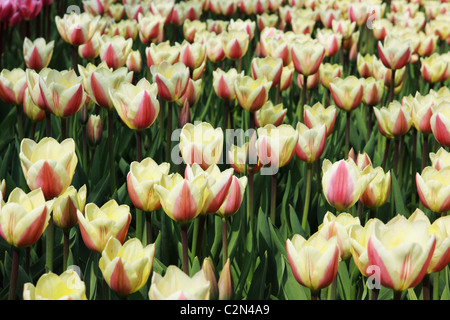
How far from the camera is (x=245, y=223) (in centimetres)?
197

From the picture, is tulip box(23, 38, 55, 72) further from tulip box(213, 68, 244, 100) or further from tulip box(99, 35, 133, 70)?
tulip box(213, 68, 244, 100)

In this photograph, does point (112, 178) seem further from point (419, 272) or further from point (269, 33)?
point (269, 33)

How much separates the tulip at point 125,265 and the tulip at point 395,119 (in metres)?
1.31

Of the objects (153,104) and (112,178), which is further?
(112,178)

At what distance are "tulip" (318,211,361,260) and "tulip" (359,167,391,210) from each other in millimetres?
304

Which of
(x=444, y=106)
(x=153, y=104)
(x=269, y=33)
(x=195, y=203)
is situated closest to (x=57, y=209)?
(x=195, y=203)

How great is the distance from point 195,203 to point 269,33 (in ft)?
7.69

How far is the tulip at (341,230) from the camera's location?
1.40 metres

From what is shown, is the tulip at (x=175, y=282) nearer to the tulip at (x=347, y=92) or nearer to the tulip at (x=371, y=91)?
the tulip at (x=347, y=92)

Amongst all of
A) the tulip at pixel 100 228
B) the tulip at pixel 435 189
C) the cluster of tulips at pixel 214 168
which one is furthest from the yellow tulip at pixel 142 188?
the tulip at pixel 435 189

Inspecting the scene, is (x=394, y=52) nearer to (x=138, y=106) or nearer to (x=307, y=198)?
(x=307, y=198)

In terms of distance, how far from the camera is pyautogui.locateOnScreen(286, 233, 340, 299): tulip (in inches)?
50.2

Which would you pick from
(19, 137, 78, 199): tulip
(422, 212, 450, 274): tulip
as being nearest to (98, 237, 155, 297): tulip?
(19, 137, 78, 199): tulip

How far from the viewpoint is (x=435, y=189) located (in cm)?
165
